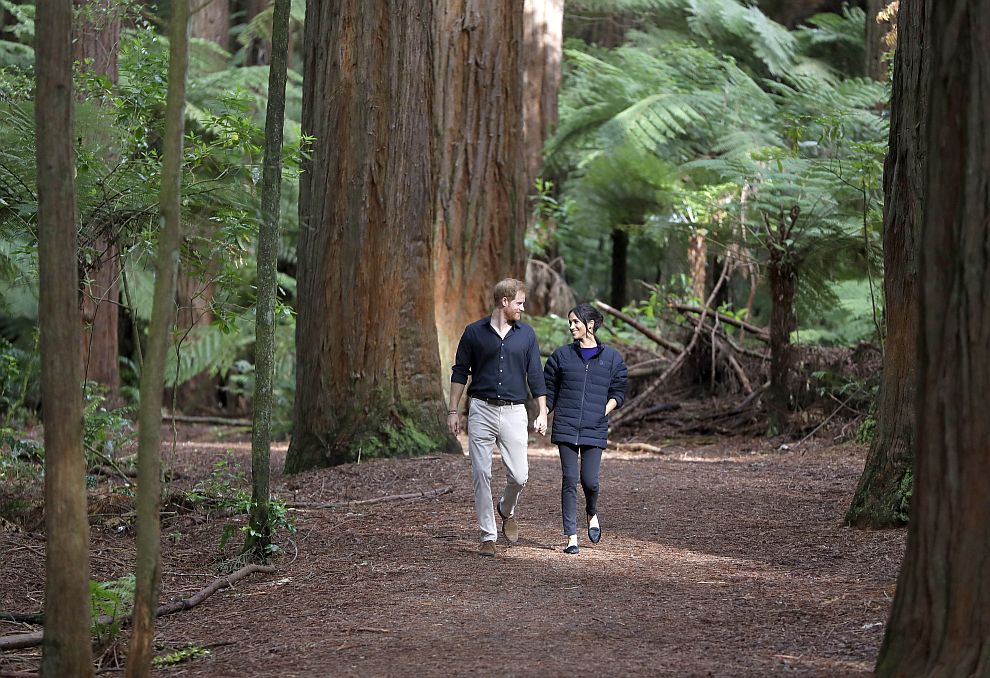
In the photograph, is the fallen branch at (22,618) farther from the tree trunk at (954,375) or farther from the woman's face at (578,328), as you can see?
the tree trunk at (954,375)

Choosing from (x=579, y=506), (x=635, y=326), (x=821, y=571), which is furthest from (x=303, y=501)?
(x=635, y=326)

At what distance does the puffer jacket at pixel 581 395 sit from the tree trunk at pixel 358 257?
3539mm

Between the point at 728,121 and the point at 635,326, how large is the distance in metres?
5.11

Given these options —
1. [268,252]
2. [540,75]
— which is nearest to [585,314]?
[268,252]

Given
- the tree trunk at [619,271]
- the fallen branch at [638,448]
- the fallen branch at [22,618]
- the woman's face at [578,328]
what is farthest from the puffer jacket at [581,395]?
the tree trunk at [619,271]

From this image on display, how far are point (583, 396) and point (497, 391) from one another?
0.59 meters

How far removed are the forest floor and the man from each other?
1.52ft

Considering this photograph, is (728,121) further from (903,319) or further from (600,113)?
(903,319)

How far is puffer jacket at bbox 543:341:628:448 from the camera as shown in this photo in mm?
7406

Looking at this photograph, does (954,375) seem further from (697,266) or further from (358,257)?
(697,266)

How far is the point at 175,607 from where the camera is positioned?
604 centimetres

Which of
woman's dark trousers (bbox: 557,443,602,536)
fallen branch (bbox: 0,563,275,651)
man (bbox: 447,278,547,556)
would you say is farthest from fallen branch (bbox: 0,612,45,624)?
woman's dark trousers (bbox: 557,443,602,536)

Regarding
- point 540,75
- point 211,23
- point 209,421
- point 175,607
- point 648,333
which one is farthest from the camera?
point 211,23

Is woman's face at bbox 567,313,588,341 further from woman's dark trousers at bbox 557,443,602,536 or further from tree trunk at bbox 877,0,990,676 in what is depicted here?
tree trunk at bbox 877,0,990,676
